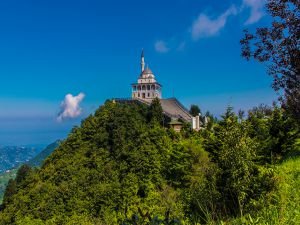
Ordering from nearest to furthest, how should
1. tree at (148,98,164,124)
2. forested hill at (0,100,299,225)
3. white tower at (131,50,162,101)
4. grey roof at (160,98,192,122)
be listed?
forested hill at (0,100,299,225) < tree at (148,98,164,124) < grey roof at (160,98,192,122) < white tower at (131,50,162,101)

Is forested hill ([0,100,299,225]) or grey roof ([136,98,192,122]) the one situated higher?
grey roof ([136,98,192,122])

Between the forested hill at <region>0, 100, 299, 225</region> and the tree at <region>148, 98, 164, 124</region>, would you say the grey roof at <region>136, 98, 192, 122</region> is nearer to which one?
the tree at <region>148, 98, 164, 124</region>

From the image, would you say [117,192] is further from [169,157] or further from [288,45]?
[288,45]

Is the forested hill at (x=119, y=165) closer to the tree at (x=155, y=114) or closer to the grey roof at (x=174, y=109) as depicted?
the tree at (x=155, y=114)

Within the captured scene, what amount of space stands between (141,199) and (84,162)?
13170 mm

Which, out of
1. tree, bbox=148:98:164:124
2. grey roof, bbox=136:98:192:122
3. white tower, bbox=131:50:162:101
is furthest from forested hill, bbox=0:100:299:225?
white tower, bbox=131:50:162:101

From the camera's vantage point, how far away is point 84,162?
5238cm

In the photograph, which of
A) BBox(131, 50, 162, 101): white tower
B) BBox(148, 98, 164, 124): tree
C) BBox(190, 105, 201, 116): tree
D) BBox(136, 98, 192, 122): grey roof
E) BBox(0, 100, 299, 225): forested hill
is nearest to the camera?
BBox(0, 100, 299, 225): forested hill

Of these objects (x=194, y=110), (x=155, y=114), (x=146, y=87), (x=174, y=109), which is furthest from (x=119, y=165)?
(x=146, y=87)

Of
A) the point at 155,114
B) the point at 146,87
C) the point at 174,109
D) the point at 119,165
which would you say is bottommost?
the point at 119,165

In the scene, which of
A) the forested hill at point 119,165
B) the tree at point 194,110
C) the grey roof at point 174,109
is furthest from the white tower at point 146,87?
the forested hill at point 119,165

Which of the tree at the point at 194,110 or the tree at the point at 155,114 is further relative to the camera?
the tree at the point at 194,110

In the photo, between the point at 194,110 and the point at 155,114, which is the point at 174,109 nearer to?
the point at 194,110

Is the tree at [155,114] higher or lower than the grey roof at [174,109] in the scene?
lower
